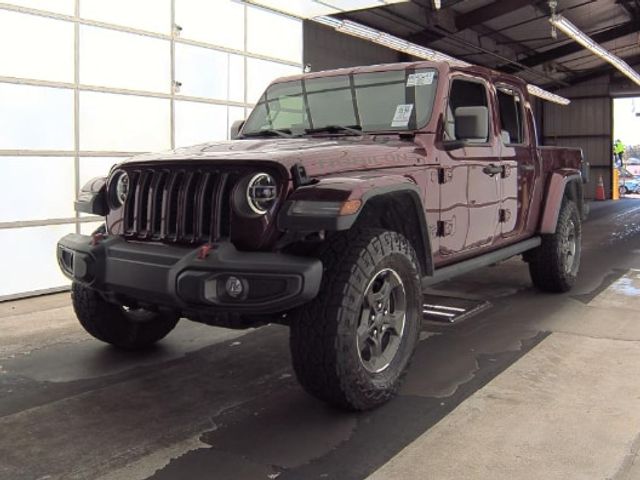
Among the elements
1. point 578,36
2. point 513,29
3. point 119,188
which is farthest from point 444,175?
point 513,29

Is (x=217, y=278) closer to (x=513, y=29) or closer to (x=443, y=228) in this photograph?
(x=443, y=228)

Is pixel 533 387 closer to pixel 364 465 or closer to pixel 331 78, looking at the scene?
pixel 364 465

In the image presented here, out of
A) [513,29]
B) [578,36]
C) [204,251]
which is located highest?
[513,29]

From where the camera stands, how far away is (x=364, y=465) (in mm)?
2887

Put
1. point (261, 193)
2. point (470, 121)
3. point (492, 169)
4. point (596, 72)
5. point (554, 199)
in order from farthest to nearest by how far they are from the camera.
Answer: point (596, 72), point (554, 199), point (492, 169), point (470, 121), point (261, 193)

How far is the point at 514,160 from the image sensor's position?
17.8ft

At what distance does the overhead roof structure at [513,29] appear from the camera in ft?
51.8

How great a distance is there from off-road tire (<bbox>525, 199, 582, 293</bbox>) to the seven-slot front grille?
3882 millimetres

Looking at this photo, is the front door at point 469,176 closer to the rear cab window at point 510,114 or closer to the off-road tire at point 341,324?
the rear cab window at point 510,114

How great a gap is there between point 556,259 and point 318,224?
400cm

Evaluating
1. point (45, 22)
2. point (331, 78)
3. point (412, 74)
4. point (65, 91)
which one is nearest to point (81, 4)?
point (45, 22)

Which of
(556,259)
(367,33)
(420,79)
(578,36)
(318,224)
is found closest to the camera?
(318,224)

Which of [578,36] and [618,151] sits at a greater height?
[578,36]

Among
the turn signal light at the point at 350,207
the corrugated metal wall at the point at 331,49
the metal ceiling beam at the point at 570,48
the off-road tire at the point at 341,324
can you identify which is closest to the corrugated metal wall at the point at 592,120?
the metal ceiling beam at the point at 570,48
